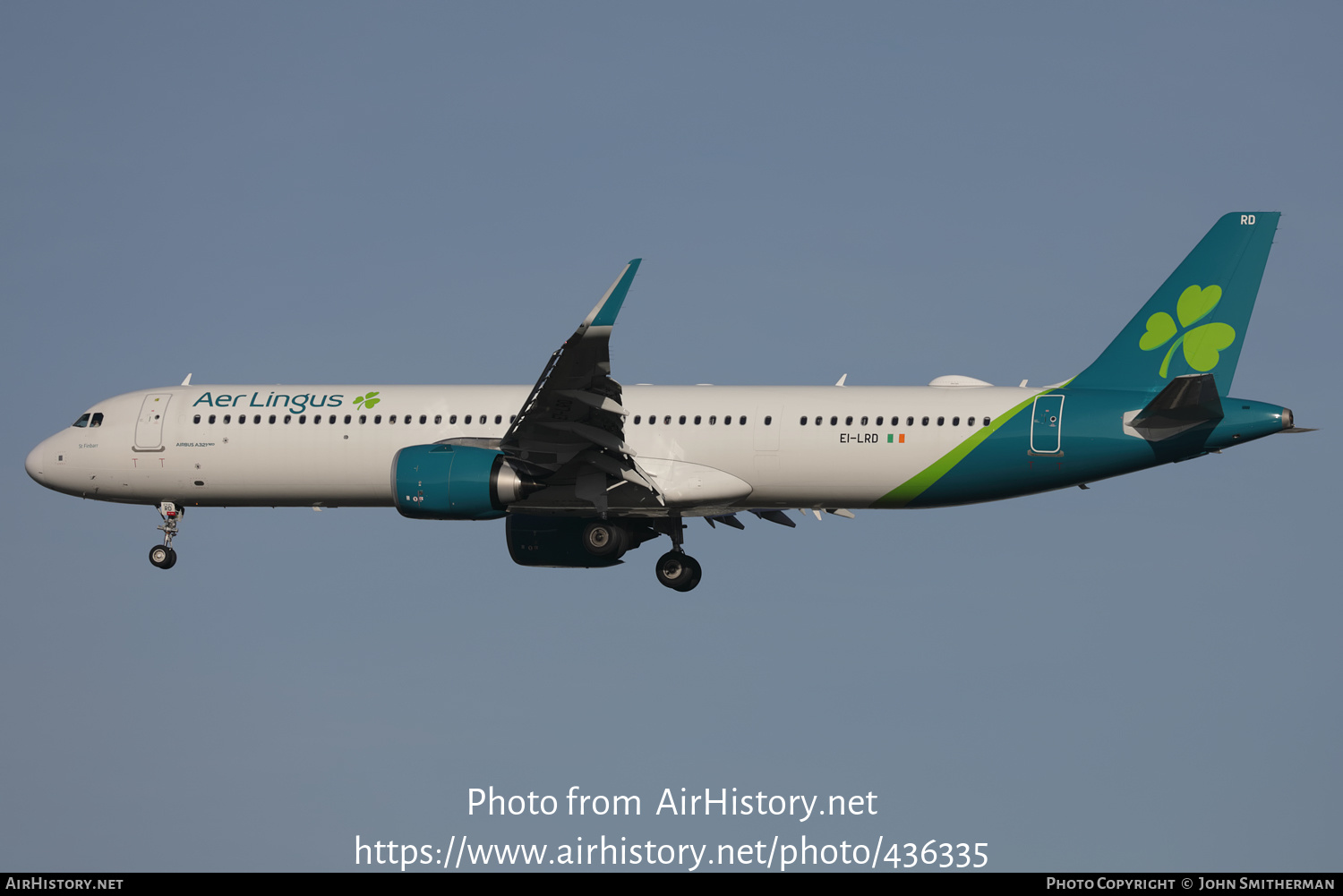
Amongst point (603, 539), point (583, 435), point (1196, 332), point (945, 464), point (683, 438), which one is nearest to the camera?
point (583, 435)

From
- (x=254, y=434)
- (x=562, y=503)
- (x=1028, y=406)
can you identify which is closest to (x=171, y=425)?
(x=254, y=434)

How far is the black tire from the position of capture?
4059 cm

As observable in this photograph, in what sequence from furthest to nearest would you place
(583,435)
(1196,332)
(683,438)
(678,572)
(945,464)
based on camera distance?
(678,572), (683,438), (945,464), (1196,332), (583,435)

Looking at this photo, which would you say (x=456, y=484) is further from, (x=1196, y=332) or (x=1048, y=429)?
(x=1196, y=332)

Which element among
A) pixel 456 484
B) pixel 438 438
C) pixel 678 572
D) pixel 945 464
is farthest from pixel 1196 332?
pixel 438 438

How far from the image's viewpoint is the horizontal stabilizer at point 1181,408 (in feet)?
108

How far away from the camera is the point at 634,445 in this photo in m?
37.0

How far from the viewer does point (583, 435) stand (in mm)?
34531

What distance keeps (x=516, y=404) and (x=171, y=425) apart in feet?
30.1

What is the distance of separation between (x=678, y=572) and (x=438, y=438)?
692 centimetres

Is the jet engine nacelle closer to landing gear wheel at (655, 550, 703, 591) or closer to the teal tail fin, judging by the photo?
landing gear wheel at (655, 550, 703, 591)

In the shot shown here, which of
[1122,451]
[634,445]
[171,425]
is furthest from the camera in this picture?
[171,425]

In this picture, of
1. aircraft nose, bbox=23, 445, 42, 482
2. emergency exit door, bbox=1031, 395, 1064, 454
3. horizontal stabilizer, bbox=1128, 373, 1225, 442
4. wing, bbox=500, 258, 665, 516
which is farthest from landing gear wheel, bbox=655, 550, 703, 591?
aircraft nose, bbox=23, 445, 42, 482

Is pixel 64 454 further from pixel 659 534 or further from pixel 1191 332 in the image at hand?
pixel 1191 332
